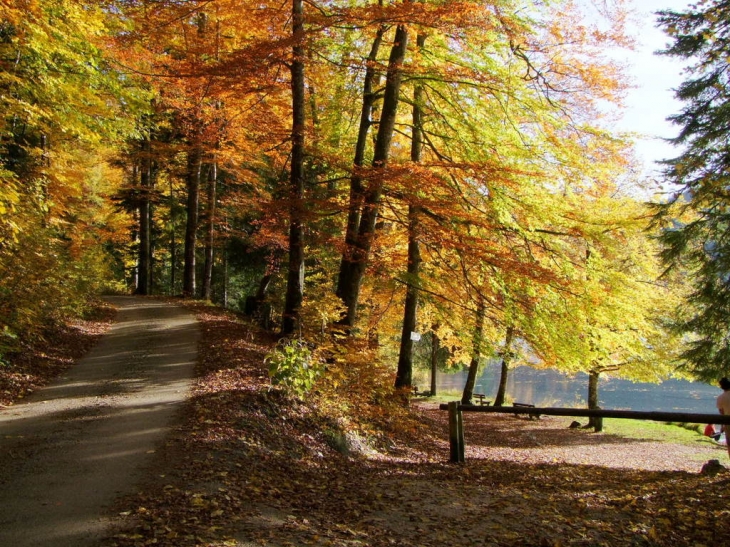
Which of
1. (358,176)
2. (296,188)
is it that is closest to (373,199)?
(358,176)

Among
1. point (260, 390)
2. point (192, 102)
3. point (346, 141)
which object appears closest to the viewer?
point (260, 390)

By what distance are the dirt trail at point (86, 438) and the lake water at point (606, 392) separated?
4836 centimetres

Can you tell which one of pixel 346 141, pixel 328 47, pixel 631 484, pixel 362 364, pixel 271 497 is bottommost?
pixel 631 484

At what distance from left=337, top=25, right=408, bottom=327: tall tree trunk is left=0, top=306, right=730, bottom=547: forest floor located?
2.43m

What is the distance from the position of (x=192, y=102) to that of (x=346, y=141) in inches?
233

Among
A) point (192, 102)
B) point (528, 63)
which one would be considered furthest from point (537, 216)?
point (192, 102)

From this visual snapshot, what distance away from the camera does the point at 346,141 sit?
13766 mm

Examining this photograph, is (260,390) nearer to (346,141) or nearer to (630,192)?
(346,141)

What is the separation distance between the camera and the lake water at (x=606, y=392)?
59.7 metres

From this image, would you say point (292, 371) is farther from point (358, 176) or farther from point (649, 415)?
point (649, 415)

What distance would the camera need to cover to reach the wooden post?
28.1 feet

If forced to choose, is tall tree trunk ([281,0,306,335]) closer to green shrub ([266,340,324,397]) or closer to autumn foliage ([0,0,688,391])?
autumn foliage ([0,0,688,391])

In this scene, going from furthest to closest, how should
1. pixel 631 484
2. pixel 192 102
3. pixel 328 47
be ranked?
pixel 192 102
pixel 328 47
pixel 631 484

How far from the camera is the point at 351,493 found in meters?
6.01
